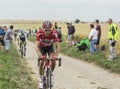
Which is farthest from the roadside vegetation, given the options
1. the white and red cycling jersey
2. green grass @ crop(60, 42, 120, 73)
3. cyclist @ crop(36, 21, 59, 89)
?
the white and red cycling jersey

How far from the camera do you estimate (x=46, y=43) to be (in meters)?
13.0

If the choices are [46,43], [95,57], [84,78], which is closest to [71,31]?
[95,57]

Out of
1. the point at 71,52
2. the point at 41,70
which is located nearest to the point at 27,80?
the point at 41,70

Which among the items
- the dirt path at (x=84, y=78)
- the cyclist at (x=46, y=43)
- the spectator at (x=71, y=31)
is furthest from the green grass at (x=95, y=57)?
the cyclist at (x=46, y=43)

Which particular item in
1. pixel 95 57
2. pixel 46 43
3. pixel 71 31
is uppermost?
pixel 46 43

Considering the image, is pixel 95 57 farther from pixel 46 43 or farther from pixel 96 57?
pixel 46 43

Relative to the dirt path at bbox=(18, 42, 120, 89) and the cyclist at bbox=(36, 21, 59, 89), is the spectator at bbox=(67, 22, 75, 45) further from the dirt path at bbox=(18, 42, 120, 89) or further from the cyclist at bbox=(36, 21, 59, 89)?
the cyclist at bbox=(36, 21, 59, 89)

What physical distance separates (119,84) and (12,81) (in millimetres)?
4244

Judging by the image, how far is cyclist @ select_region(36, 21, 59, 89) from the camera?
12.6m

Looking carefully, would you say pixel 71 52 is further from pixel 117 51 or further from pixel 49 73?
pixel 49 73

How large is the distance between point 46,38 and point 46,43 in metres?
0.18

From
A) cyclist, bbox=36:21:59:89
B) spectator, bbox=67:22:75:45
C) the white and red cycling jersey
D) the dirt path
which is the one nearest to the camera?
cyclist, bbox=36:21:59:89

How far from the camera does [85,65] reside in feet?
74.9

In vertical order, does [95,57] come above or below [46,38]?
below
